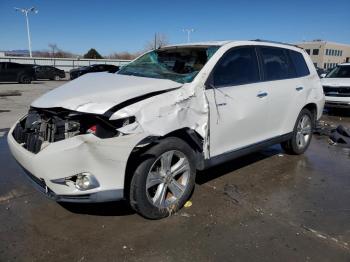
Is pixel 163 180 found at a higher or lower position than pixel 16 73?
higher

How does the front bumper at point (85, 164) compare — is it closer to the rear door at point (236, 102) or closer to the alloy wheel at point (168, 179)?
the alloy wheel at point (168, 179)

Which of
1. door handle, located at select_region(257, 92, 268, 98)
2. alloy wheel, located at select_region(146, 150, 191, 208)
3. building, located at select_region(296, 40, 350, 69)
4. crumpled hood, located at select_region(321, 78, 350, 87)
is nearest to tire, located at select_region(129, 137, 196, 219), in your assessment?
alloy wheel, located at select_region(146, 150, 191, 208)

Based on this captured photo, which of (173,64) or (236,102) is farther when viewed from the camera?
(173,64)

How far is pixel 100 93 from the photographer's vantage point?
3.54 meters

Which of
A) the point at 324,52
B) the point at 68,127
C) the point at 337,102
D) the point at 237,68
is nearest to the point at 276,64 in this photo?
the point at 237,68

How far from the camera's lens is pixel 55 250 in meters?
3.14

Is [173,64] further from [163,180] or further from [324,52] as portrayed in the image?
[324,52]

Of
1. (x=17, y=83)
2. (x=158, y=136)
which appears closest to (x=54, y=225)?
(x=158, y=136)

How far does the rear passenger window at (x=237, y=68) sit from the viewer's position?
13.9ft

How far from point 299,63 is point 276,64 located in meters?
0.81

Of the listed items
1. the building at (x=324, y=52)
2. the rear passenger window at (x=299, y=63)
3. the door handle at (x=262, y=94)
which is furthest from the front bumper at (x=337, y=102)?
the building at (x=324, y=52)

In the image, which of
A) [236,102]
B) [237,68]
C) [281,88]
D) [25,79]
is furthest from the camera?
[25,79]

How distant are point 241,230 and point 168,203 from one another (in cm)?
81

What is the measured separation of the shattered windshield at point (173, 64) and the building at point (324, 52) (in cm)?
8823
